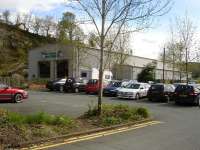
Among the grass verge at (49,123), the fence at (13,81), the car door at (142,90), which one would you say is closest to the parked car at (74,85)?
the fence at (13,81)

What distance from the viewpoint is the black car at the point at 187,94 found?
2762 centimetres

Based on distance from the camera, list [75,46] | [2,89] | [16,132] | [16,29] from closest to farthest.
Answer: [16,132], [2,89], [75,46], [16,29]

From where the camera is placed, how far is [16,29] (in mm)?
98438

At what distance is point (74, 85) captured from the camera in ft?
137

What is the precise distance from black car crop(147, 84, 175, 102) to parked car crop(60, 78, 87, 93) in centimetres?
1167

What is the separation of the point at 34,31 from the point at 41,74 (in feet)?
146

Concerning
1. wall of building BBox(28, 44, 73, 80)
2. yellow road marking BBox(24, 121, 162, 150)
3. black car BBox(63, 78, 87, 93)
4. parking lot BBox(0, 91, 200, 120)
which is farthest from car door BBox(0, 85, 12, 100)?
wall of building BBox(28, 44, 73, 80)

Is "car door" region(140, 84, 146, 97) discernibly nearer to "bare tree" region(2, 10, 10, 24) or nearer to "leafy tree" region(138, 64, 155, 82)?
"leafy tree" region(138, 64, 155, 82)

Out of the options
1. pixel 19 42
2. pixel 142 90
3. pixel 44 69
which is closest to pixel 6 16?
pixel 19 42

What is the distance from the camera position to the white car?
3278cm

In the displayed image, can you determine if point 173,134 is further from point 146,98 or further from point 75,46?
point 75,46

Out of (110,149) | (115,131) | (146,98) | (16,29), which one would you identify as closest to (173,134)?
(115,131)

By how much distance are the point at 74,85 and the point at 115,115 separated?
26389 millimetres

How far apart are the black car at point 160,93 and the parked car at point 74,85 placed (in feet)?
38.3
